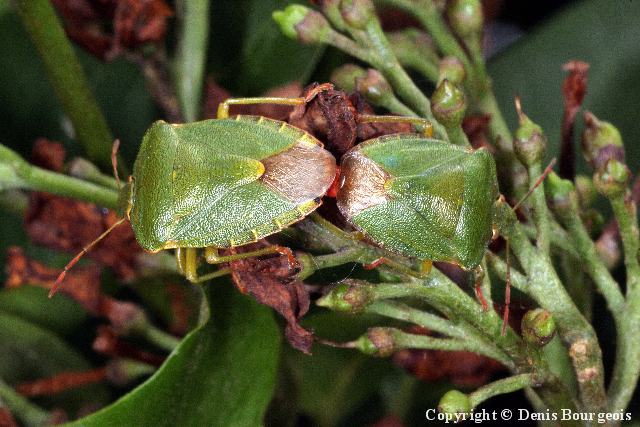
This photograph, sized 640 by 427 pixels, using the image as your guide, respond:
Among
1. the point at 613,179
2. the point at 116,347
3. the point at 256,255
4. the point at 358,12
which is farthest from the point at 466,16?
the point at 116,347

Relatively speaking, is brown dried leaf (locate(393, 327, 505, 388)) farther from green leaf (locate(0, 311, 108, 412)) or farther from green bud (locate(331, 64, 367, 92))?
green leaf (locate(0, 311, 108, 412))

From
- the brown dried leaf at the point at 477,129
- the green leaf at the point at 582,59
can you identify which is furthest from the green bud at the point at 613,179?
the green leaf at the point at 582,59

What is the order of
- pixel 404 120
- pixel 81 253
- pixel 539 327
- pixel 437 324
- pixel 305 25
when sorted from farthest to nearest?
pixel 81 253, pixel 305 25, pixel 404 120, pixel 437 324, pixel 539 327

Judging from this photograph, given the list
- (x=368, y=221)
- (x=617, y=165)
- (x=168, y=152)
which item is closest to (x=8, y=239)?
(x=168, y=152)

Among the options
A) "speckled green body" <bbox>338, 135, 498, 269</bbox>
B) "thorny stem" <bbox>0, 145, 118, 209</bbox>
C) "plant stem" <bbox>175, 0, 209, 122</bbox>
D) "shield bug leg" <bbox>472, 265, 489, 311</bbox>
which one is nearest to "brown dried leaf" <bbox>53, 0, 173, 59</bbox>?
"plant stem" <bbox>175, 0, 209, 122</bbox>

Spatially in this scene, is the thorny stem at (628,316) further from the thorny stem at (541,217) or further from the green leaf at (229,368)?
the green leaf at (229,368)

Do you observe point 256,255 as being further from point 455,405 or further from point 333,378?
point 333,378

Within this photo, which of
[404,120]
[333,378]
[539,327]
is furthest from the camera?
[333,378]
